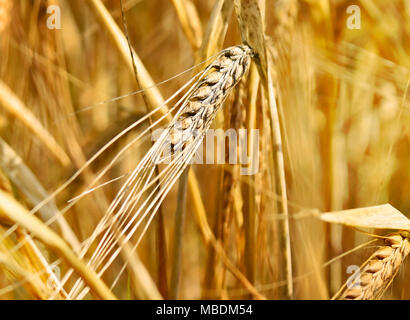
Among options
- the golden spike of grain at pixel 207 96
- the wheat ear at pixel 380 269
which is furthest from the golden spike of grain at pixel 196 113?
the wheat ear at pixel 380 269

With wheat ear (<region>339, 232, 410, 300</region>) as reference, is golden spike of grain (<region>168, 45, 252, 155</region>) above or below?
above

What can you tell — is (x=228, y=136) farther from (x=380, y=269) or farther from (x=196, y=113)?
(x=380, y=269)

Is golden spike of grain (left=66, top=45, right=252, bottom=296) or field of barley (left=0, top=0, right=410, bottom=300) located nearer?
golden spike of grain (left=66, top=45, right=252, bottom=296)

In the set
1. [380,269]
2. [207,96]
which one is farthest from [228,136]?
[380,269]

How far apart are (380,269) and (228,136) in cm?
31

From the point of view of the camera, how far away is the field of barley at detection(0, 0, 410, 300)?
2.01ft

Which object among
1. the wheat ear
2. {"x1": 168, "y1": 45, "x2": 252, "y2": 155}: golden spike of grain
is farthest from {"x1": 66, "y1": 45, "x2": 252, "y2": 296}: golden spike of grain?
the wheat ear

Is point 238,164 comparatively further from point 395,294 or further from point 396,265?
point 395,294

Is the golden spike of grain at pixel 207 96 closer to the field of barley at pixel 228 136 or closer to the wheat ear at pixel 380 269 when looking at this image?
the field of barley at pixel 228 136

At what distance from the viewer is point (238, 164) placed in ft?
2.19

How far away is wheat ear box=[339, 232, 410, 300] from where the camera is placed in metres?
0.58

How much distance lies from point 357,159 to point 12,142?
0.62 metres

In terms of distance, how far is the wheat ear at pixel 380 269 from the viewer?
23.0 inches

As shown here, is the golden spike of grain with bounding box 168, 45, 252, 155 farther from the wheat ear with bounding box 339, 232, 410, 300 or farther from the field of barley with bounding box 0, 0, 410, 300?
the wheat ear with bounding box 339, 232, 410, 300
